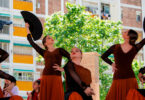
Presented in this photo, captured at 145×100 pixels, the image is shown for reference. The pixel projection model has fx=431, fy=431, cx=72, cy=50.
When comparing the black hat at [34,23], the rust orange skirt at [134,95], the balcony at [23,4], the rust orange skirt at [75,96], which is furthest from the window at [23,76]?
the rust orange skirt at [134,95]

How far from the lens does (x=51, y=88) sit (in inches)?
282

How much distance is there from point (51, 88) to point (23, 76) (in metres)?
19.1

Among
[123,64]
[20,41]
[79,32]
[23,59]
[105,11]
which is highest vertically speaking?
[105,11]

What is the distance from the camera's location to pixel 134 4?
31.6 m

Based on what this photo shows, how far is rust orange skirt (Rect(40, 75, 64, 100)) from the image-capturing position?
7111mm

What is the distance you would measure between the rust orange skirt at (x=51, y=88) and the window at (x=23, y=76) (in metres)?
18.8

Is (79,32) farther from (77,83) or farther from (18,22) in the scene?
(77,83)

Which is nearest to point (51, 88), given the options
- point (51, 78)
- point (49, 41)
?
point (51, 78)

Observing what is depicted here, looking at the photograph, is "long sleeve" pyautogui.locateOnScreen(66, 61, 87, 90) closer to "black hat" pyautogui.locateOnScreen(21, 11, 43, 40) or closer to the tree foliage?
"black hat" pyautogui.locateOnScreen(21, 11, 43, 40)

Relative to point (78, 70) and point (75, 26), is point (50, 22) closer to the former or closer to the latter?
point (75, 26)

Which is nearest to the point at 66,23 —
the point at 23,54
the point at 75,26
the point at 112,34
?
the point at 75,26

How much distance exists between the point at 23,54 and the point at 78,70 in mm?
20089

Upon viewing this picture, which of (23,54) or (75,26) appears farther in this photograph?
(23,54)

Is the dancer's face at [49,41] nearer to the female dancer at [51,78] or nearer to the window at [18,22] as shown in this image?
the female dancer at [51,78]
